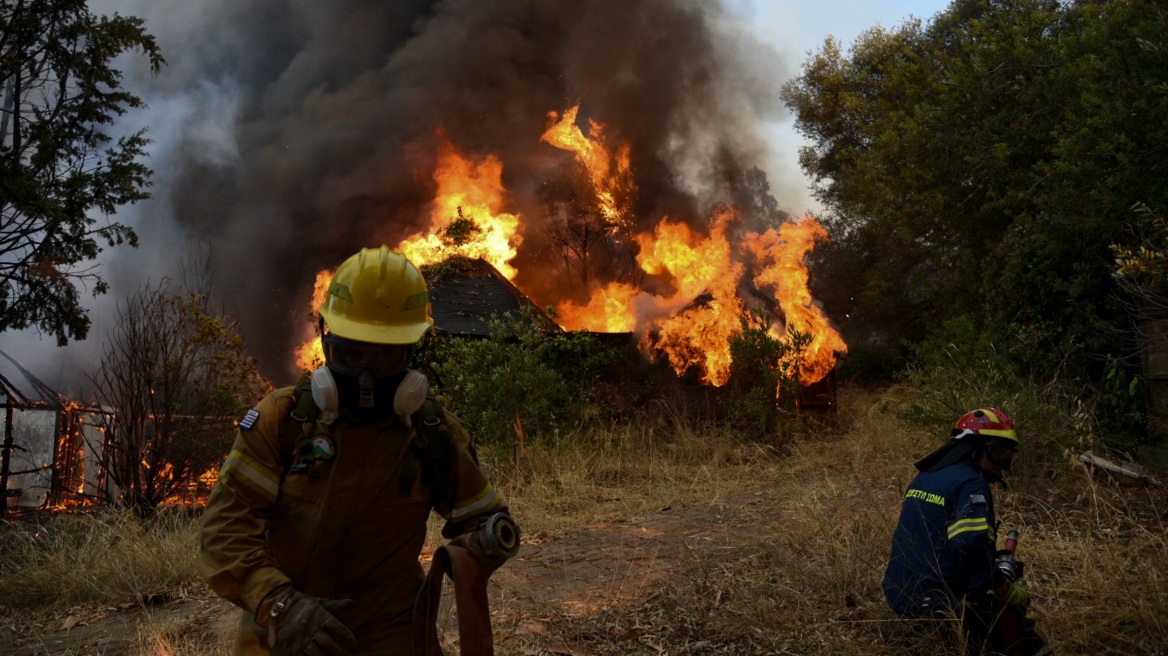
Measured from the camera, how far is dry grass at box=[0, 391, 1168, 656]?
13.5ft

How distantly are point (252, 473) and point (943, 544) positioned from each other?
116 inches

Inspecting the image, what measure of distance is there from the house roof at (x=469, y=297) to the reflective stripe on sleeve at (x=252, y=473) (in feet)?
36.5

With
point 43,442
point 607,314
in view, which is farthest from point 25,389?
point 607,314

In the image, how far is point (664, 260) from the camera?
17.8m

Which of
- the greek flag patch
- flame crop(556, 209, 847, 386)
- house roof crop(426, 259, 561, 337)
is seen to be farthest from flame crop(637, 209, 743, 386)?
the greek flag patch

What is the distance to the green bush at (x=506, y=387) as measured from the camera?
11.1 m

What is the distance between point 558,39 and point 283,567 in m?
22.8

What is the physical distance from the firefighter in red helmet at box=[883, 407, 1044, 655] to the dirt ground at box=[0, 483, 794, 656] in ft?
5.44

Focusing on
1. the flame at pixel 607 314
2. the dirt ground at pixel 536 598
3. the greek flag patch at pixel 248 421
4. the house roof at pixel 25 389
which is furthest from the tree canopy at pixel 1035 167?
the house roof at pixel 25 389

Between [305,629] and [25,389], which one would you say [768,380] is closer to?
[305,629]

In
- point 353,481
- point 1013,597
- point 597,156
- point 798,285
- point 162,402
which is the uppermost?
point 597,156

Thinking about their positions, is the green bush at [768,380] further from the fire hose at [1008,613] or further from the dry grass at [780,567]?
the fire hose at [1008,613]

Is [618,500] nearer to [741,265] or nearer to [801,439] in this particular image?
[801,439]

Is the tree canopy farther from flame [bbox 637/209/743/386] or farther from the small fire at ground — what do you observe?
flame [bbox 637/209/743/386]
